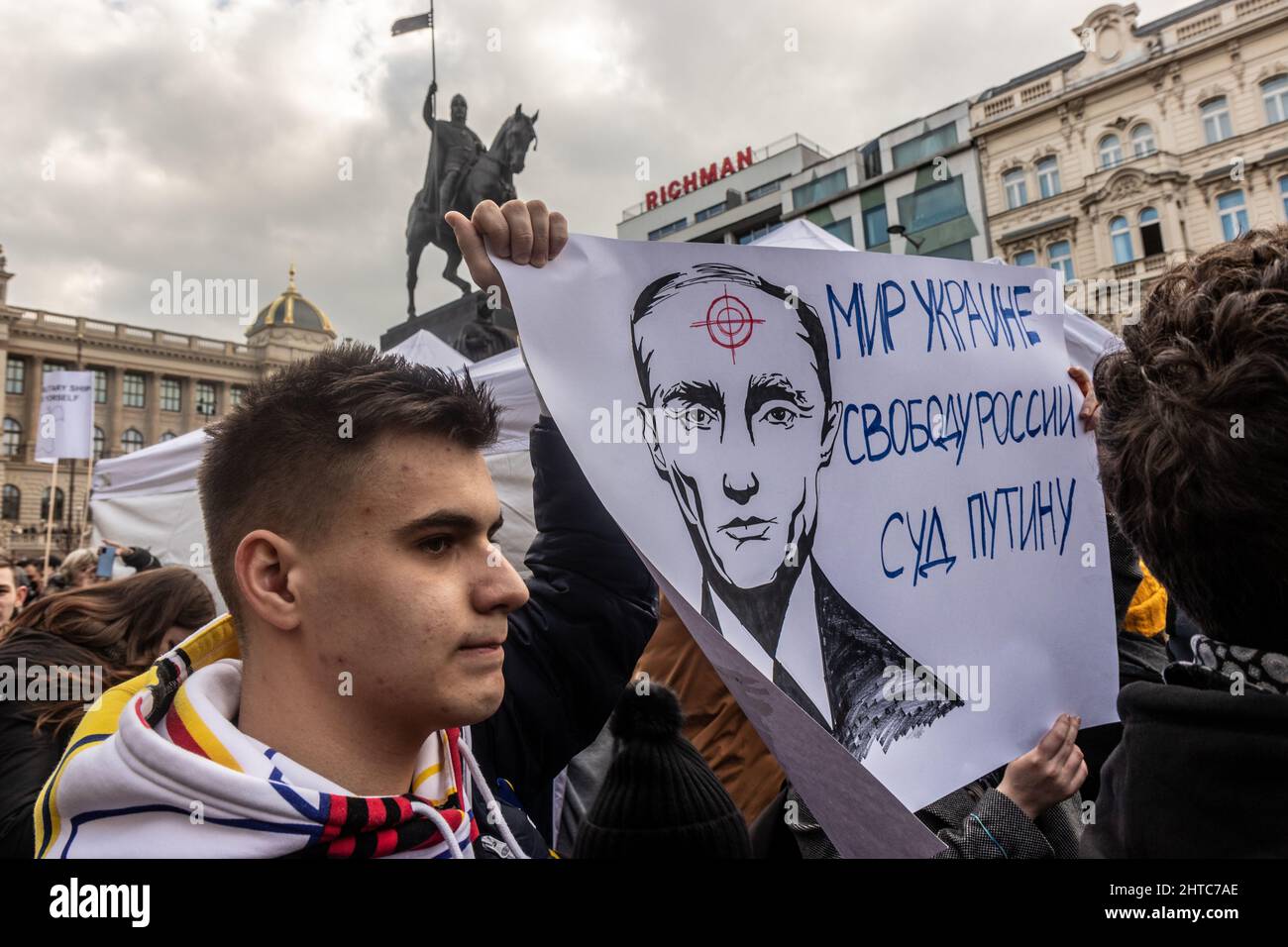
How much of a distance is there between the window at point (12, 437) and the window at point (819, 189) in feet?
Answer: 146

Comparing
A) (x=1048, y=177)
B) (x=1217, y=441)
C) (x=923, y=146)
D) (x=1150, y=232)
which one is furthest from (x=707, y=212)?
(x=1217, y=441)

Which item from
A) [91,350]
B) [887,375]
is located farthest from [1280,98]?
[91,350]

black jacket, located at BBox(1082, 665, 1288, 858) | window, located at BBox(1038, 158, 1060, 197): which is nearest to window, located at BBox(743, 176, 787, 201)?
window, located at BBox(1038, 158, 1060, 197)

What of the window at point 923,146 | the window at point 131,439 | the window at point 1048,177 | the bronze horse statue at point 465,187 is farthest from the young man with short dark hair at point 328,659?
the window at point 131,439

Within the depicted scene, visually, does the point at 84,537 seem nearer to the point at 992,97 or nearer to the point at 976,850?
the point at 976,850

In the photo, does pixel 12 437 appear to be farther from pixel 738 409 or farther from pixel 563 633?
pixel 738 409

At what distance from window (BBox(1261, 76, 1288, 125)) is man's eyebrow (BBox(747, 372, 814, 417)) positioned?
2677 centimetres

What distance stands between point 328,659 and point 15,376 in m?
58.1

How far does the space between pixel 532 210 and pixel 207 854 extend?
3.15 ft

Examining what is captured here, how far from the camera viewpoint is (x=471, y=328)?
28.4 feet

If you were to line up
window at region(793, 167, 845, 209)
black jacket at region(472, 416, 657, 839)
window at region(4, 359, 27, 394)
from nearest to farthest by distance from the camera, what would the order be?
1. black jacket at region(472, 416, 657, 839)
2. window at region(793, 167, 845, 209)
3. window at region(4, 359, 27, 394)

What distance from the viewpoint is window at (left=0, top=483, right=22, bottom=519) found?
152 feet

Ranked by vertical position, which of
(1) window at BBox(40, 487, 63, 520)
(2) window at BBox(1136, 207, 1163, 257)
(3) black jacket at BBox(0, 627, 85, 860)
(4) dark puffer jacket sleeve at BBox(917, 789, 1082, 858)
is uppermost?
(2) window at BBox(1136, 207, 1163, 257)

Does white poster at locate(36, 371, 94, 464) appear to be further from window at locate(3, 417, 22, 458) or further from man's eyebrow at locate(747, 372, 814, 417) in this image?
window at locate(3, 417, 22, 458)
